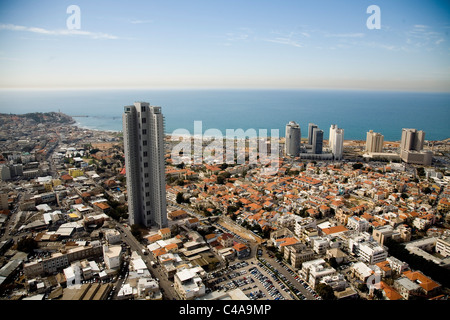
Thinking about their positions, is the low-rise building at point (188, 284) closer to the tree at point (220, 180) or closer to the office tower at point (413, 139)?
the tree at point (220, 180)

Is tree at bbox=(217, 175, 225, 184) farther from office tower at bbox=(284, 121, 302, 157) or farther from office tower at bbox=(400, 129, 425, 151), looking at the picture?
office tower at bbox=(400, 129, 425, 151)

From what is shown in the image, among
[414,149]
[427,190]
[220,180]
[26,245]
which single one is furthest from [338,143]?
[26,245]

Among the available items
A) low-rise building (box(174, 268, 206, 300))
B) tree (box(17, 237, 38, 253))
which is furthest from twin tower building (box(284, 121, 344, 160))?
tree (box(17, 237, 38, 253))

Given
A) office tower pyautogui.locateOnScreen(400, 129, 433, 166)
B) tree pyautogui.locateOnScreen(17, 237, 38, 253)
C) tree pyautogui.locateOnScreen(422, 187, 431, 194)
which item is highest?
office tower pyautogui.locateOnScreen(400, 129, 433, 166)

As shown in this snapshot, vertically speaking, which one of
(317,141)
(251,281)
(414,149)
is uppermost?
(317,141)

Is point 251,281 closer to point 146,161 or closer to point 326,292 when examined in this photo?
point 326,292

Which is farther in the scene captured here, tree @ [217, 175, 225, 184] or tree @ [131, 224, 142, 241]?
tree @ [217, 175, 225, 184]

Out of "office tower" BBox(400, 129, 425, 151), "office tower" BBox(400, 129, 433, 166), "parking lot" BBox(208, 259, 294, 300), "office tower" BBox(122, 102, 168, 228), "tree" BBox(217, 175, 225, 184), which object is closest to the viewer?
"parking lot" BBox(208, 259, 294, 300)
